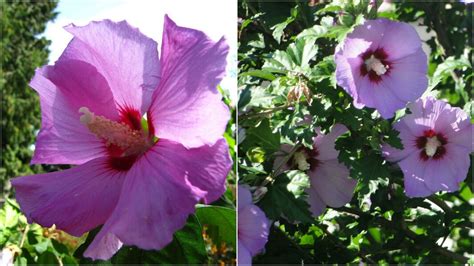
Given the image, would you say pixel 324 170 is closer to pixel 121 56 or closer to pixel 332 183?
pixel 332 183

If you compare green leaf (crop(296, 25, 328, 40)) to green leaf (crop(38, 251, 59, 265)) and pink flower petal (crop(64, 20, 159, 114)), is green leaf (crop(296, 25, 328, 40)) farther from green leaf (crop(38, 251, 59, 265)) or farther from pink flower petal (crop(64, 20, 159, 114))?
green leaf (crop(38, 251, 59, 265))

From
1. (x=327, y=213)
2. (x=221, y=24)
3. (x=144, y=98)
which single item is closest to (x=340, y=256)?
(x=327, y=213)

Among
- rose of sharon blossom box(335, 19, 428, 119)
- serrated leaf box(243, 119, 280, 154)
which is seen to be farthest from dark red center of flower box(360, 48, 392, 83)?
serrated leaf box(243, 119, 280, 154)

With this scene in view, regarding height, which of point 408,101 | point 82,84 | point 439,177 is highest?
point 82,84

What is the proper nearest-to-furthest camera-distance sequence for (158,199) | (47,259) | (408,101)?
1. (158,199)
2. (408,101)
3. (47,259)

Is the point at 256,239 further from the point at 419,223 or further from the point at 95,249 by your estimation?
the point at 419,223

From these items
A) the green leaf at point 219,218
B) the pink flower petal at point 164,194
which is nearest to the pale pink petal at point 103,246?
the pink flower petal at point 164,194

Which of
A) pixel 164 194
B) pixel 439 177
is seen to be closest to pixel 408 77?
pixel 439 177

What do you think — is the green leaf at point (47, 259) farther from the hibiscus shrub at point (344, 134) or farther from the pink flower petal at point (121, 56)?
the pink flower petal at point (121, 56)
